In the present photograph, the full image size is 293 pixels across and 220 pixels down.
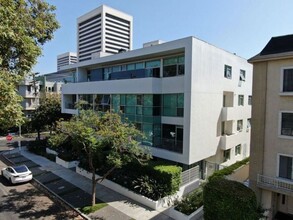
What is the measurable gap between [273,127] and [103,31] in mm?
88173

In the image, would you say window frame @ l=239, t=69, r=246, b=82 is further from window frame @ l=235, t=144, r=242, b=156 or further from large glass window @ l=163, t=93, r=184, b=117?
large glass window @ l=163, t=93, r=184, b=117

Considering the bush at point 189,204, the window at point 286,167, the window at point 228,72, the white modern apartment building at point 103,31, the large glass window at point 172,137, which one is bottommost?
the bush at point 189,204

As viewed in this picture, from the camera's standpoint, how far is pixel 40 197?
15.7 meters

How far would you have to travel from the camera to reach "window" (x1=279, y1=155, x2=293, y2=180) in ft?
41.5

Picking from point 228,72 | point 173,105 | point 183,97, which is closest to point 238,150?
point 228,72

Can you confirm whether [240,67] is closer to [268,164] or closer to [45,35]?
[268,164]

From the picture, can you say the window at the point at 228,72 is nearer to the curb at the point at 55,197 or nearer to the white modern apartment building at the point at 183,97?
the white modern apartment building at the point at 183,97

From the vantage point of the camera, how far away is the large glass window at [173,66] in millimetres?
17688

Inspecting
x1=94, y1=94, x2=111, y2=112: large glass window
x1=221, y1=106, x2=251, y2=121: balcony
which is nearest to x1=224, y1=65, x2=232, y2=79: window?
x1=221, y1=106, x2=251, y2=121: balcony

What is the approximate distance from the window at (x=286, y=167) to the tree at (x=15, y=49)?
44.1 ft

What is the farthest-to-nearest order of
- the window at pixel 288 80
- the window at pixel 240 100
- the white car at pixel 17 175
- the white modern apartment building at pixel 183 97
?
the window at pixel 240 100 → the white car at pixel 17 175 → the white modern apartment building at pixel 183 97 → the window at pixel 288 80

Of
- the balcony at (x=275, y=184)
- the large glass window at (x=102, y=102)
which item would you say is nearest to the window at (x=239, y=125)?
the balcony at (x=275, y=184)

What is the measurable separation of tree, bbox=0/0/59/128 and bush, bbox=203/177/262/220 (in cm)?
916

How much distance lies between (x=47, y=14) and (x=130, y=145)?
799cm
